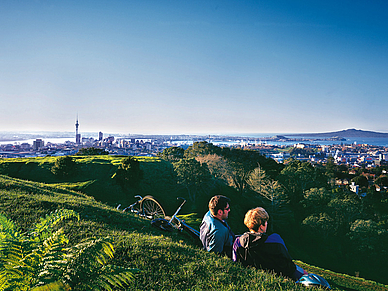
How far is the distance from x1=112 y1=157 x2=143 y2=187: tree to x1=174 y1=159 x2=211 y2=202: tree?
434cm

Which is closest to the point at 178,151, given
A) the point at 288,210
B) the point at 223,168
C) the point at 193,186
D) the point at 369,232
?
the point at 223,168

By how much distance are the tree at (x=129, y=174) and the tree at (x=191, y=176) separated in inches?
171

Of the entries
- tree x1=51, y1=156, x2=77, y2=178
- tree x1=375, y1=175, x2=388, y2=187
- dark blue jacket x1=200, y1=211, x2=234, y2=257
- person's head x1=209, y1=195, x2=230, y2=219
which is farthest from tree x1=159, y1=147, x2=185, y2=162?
tree x1=375, y1=175, x2=388, y2=187

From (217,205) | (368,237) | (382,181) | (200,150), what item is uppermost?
(217,205)

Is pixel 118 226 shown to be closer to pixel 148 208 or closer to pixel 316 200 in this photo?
pixel 148 208

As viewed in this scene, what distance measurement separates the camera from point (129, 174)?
19.5 meters

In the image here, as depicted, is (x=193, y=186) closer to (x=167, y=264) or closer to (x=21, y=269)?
(x=167, y=264)

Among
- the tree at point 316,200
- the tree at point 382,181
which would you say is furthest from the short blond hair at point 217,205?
the tree at point 382,181

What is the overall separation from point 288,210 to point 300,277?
25.7 m

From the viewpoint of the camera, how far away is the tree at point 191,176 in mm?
22109

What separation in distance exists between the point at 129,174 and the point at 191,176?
20.2 feet

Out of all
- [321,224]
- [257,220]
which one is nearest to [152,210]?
[257,220]

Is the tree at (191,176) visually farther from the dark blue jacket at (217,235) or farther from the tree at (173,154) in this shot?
the dark blue jacket at (217,235)

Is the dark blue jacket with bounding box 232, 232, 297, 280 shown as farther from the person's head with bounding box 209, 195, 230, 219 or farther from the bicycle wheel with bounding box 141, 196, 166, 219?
the bicycle wheel with bounding box 141, 196, 166, 219
